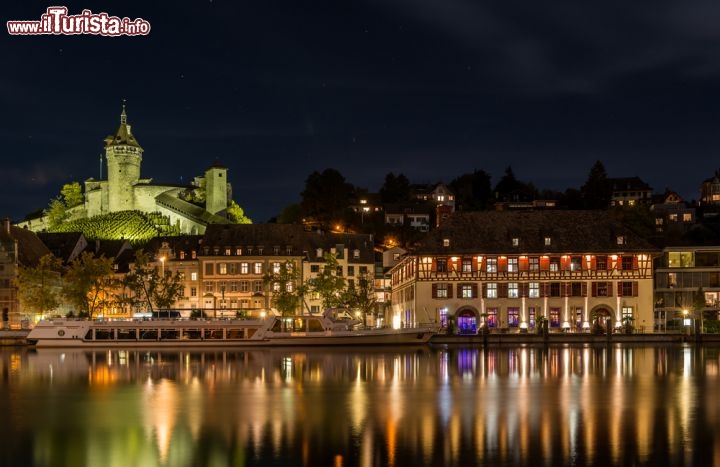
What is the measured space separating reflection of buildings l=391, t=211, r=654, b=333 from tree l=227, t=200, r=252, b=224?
254 feet

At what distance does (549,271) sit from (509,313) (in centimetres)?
456

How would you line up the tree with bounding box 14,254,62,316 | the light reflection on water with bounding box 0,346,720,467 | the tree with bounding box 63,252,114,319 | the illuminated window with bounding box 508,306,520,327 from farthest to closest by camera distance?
the tree with bounding box 63,252,114,319 → the tree with bounding box 14,254,62,316 → the illuminated window with bounding box 508,306,520,327 → the light reflection on water with bounding box 0,346,720,467

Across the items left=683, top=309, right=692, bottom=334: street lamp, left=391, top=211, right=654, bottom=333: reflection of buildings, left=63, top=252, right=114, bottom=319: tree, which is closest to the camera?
left=391, top=211, right=654, bottom=333: reflection of buildings

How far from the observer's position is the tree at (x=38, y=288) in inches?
3391

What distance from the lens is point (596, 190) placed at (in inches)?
5536

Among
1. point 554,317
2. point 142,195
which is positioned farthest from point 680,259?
point 142,195

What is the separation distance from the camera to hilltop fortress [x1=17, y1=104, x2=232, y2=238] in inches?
5748

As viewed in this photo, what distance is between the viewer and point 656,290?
8644 cm

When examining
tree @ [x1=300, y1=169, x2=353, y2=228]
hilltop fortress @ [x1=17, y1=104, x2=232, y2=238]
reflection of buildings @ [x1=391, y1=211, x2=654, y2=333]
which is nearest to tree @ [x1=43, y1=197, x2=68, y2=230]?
hilltop fortress @ [x1=17, y1=104, x2=232, y2=238]

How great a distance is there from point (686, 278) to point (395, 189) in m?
81.3

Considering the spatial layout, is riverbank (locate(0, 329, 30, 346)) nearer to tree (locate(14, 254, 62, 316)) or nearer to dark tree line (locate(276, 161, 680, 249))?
tree (locate(14, 254, 62, 316))

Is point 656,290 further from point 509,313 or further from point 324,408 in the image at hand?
point 324,408

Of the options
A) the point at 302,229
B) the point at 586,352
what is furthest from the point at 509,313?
the point at 302,229

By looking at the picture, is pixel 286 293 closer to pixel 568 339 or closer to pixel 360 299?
pixel 360 299
